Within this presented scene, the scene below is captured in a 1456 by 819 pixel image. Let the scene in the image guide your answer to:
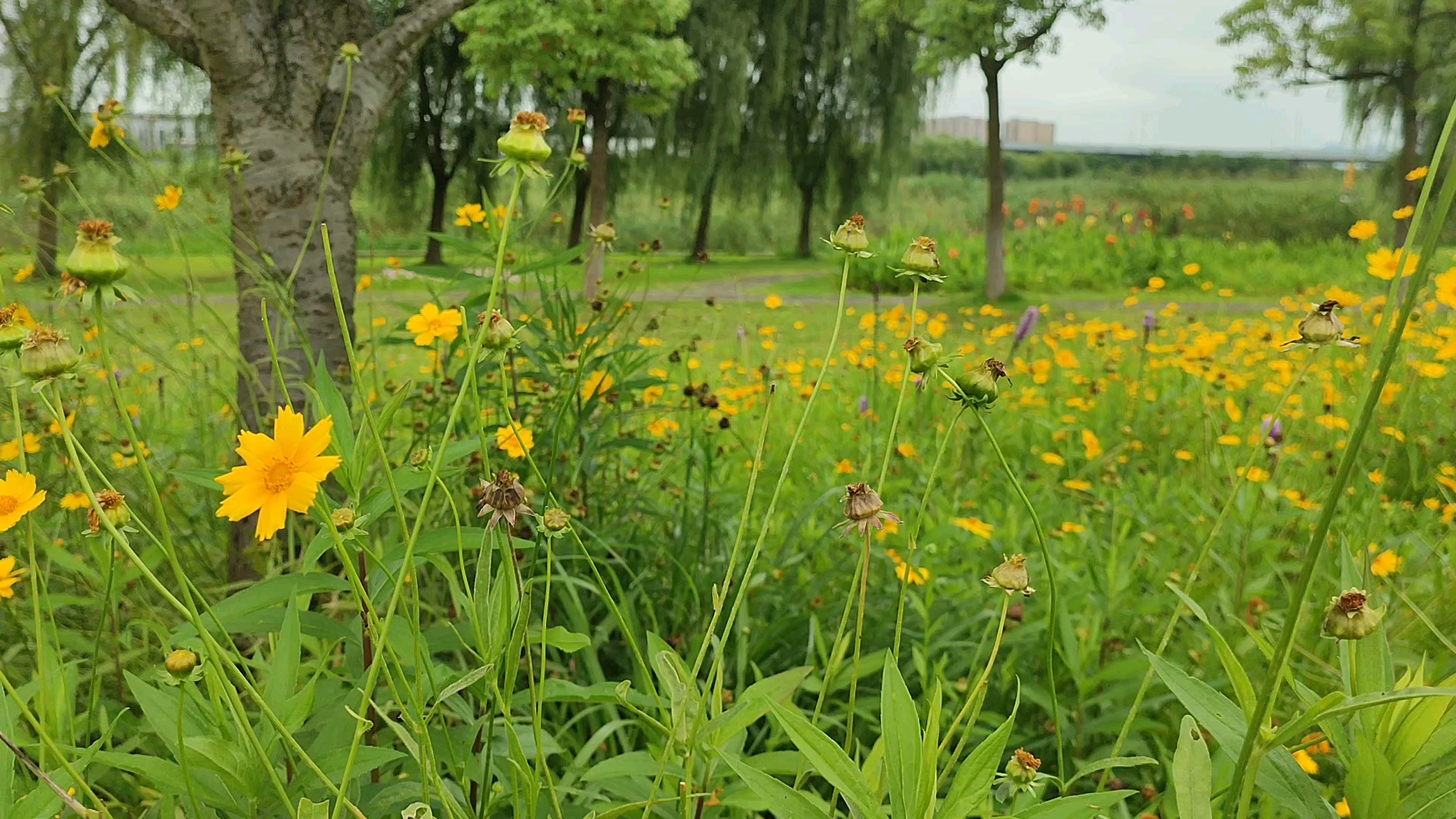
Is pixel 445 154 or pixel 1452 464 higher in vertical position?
pixel 445 154

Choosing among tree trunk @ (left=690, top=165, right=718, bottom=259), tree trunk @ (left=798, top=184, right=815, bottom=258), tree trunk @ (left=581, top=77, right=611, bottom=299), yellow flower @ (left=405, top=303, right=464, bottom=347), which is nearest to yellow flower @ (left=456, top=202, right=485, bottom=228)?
yellow flower @ (left=405, top=303, right=464, bottom=347)

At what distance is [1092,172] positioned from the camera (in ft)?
54.9

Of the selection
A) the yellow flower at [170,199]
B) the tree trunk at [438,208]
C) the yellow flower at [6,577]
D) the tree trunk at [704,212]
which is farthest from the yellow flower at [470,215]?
the tree trunk at [438,208]

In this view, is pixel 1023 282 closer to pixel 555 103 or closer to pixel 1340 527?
pixel 555 103

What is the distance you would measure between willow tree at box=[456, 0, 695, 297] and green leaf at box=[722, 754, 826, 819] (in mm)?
5854

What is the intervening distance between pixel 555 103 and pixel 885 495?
7375 mm

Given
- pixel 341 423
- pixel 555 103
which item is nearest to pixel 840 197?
pixel 555 103

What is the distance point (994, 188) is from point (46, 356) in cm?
632

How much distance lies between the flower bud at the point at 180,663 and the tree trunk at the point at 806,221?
922 centimetres

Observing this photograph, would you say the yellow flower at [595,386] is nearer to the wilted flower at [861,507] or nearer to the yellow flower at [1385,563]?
the wilted flower at [861,507]

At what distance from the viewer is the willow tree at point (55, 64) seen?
4609 mm

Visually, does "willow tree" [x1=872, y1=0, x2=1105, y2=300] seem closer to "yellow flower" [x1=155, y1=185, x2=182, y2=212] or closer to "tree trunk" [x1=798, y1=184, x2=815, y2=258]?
"tree trunk" [x1=798, y1=184, x2=815, y2=258]

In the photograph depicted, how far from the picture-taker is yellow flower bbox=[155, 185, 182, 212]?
121cm

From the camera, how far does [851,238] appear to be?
561 mm
